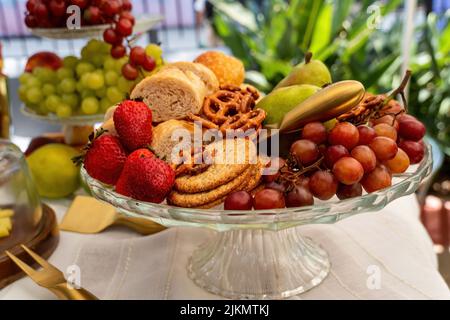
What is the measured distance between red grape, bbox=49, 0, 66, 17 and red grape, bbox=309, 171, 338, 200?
56 centimetres

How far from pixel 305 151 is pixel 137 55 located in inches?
15.5

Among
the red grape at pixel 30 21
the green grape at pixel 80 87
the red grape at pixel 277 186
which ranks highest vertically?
the red grape at pixel 30 21

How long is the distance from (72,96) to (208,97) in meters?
0.36

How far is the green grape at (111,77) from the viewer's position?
90 cm

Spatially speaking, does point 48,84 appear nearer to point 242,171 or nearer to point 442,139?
point 242,171

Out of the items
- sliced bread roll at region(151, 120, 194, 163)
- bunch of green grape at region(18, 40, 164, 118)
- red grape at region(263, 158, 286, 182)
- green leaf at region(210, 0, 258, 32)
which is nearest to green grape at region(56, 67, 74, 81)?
bunch of green grape at region(18, 40, 164, 118)

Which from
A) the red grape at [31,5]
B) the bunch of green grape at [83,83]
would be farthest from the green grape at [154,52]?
the red grape at [31,5]

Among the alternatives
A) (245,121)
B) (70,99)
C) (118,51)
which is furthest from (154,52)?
(245,121)

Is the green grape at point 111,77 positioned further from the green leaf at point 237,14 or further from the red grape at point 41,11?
the green leaf at point 237,14

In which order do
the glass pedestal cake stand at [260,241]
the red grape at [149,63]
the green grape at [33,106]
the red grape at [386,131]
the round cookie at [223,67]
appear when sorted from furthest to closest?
the green grape at [33,106] < the red grape at [149,63] < the round cookie at [223,67] < the red grape at [386,131] < the glass pedestal cake stand at [260,241]

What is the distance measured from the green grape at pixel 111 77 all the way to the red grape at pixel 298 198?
47cm

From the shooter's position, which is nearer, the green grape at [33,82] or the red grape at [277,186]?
the red grape at [277,186]

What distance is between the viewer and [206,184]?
57 cm

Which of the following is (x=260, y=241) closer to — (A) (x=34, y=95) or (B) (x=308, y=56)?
(B) (x=308, y=56)
